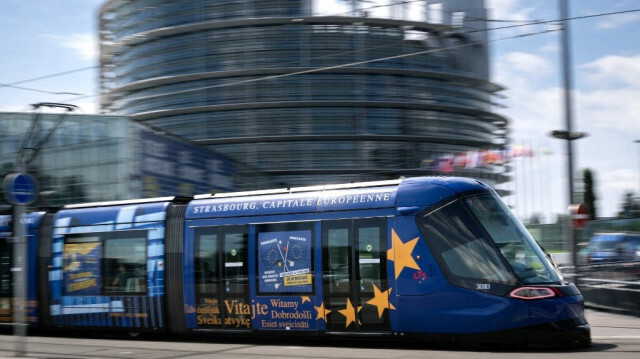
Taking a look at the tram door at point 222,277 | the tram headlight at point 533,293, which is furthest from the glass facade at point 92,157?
the tram headlight at point 533,293

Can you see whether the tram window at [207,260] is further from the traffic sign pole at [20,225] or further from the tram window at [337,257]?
the traffic sign pole at [20,225]

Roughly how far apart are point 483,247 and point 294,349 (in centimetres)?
315

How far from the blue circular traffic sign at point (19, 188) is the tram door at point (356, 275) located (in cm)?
436

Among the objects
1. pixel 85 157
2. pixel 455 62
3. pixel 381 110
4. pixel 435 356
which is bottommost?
pixel 435 356

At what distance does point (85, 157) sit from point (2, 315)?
25.3 meters

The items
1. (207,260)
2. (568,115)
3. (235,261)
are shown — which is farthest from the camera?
(568,115)

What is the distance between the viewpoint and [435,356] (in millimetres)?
9555

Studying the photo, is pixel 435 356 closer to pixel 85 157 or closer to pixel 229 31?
pixel 85 157

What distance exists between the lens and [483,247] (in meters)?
10.3

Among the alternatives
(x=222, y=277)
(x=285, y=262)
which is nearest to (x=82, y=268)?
(x=222, y=277)

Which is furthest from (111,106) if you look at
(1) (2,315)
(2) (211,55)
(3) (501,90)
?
(1) (2,315)

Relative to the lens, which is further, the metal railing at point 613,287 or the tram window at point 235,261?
the metal railing at point 613,287

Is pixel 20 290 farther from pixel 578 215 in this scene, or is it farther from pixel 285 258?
pixel 578 215

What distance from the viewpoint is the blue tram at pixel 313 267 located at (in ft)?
33.2
